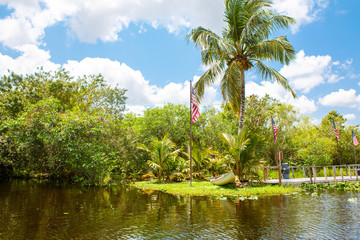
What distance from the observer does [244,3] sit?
50.2ft

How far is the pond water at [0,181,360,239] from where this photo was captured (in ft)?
18.7

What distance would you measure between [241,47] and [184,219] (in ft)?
36.6

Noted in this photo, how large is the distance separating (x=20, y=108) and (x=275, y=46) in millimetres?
19627

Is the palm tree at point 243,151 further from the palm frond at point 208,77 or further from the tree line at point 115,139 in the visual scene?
the palm frond at point 208,77

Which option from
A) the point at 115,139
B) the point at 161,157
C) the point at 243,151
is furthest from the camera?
the point at 115,139

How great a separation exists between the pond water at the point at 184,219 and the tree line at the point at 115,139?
4865mm

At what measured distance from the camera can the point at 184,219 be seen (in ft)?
23.6

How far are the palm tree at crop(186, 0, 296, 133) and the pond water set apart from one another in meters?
6.59

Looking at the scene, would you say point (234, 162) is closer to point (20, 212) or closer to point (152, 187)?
point (152, 187)

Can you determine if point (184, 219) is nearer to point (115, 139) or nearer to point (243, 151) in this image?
point (243, 151)

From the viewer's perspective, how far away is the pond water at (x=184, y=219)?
5.71 m

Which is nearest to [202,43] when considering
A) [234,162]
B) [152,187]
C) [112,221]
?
[234,162]

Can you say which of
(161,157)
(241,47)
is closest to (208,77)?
(241,47)

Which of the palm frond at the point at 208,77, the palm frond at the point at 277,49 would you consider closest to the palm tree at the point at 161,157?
the palm frond at the point at 208,77
